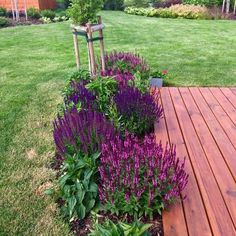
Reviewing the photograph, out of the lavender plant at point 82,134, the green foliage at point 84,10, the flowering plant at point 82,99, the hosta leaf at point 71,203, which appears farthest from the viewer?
the green foliage at point 84,10

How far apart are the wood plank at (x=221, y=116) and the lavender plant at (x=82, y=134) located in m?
1.35

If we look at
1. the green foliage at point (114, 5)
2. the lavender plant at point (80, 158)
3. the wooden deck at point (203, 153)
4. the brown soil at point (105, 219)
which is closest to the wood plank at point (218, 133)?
the wooden deck at point (203, 153)

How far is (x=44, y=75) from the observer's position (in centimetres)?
604

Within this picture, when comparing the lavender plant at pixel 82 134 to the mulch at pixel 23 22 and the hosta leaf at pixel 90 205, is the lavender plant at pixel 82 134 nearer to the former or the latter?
the hosta leaf at pixel 90 205

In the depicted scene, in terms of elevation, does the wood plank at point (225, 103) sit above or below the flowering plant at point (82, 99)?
below

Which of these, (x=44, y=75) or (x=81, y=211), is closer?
(x=81, y=211)

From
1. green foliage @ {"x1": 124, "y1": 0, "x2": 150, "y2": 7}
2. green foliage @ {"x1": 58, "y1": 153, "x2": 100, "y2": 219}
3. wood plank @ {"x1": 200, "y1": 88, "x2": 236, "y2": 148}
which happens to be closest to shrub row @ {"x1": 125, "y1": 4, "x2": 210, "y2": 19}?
green foliage @ {"x1": 124, "y1": 0, "x2": 150, "y2": 7}

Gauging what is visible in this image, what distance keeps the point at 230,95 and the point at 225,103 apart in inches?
15.9

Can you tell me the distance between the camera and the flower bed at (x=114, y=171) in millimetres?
2182

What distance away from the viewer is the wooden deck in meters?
2.17

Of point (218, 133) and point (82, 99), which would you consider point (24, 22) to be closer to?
point (82, 99)

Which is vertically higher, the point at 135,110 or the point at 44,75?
the point at 135,110

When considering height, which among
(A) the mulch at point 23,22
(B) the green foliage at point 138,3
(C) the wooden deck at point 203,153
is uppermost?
(B) the green foliage at point 138,3

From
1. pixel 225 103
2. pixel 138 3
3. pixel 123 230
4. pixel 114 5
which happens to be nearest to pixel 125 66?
pixel 225 103
